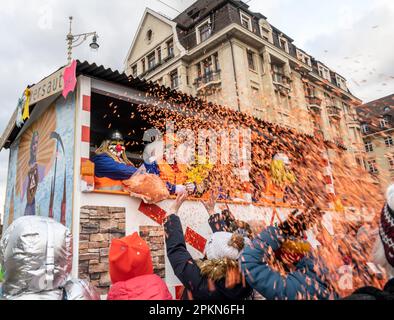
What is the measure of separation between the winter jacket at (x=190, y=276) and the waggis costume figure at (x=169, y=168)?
1.60 m

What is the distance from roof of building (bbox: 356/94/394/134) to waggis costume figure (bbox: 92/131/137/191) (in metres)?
32.2

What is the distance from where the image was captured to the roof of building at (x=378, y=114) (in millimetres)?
31625

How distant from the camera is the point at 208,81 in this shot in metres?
20.4

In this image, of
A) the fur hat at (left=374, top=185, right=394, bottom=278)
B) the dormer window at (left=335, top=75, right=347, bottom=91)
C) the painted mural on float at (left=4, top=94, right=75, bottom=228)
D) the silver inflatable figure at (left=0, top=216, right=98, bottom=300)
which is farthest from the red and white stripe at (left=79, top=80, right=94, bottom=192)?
the dormer window at (left=335, top=75, right=347, bottom=91)

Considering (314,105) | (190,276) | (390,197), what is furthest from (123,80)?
(314,105)

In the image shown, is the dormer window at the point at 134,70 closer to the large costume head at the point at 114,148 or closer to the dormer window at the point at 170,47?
the dormer window at the point at 170,47

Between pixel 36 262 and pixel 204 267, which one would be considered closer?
pixel 36 262

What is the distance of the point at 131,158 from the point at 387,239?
23.2ft

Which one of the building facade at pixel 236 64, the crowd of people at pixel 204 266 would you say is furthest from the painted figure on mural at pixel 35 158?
the building facade at pixel 236 64

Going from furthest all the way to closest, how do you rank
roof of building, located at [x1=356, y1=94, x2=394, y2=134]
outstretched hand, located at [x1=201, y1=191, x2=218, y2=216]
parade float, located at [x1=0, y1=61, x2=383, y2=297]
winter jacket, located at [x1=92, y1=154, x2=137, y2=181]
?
roof of building, located at [x1=356, y1=94, x2=394, y2=134], outstretched hand, located at [x1=201, y1=191, x2=218, y2=216], winter jacket, located at [x1=92, y1=154, x2=137, y2=181], parade float, located at [x1=0, y1=61, x2=383, y2=297]

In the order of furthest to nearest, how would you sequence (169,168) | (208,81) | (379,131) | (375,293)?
(379,131), (208,81), (169,168), (375,293)

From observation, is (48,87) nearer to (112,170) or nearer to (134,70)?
(112,170)

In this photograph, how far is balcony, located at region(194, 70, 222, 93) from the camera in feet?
64.6

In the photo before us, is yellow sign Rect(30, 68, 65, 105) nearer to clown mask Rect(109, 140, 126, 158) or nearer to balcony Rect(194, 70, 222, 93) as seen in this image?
clown mask Rect(109, 140, 126, 158)
